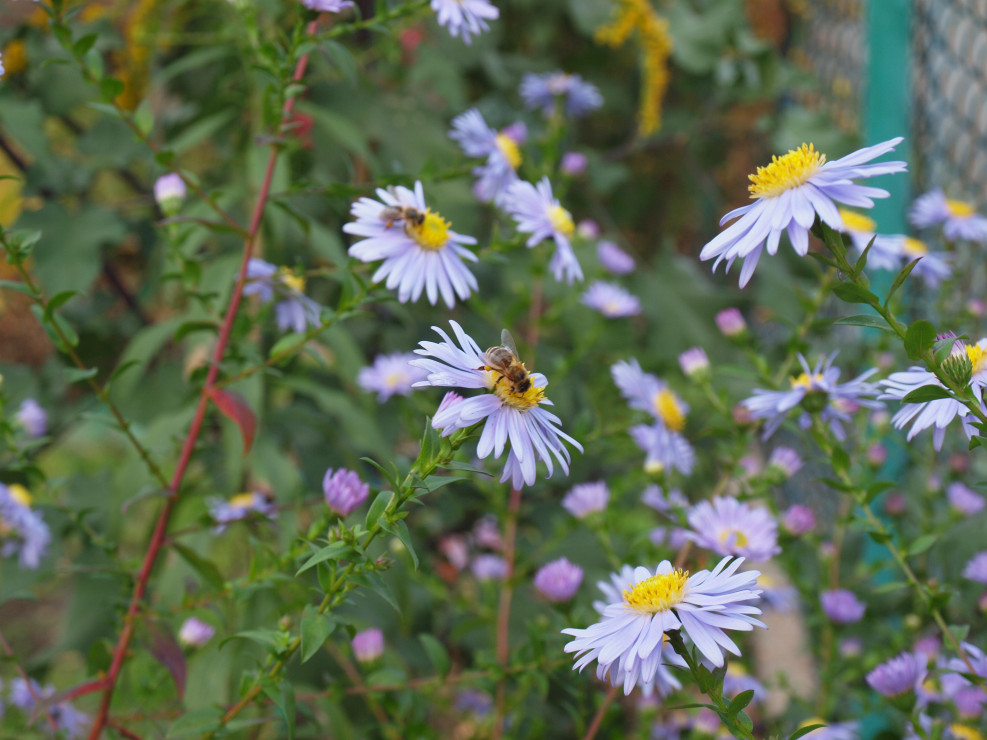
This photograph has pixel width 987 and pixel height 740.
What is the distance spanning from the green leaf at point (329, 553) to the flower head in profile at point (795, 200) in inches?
9.1

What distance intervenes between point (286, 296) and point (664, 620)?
464mm

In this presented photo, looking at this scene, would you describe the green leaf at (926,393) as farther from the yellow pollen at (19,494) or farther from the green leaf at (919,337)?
the yellow pollen at (19,494)

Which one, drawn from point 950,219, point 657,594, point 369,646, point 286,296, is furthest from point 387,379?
point 950,219

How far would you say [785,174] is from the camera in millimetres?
461

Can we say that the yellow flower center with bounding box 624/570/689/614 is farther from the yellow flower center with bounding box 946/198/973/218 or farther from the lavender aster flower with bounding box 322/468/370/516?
the yellow flower center with bounding box 946/198/973/218

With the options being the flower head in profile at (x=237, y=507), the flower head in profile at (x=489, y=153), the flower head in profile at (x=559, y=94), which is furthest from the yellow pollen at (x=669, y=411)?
the flower head in profile at (x=559, y=94)

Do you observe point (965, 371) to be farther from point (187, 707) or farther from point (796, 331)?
point (187, 707)

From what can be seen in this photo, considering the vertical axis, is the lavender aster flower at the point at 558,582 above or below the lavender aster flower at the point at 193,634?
above

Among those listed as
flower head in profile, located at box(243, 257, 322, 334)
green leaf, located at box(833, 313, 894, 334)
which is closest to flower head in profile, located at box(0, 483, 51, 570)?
flower head in profile, located at box(243, 257, 322, 334)

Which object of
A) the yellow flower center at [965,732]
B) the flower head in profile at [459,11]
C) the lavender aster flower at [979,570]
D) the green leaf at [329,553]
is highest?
the flower head in profile at [459,11]

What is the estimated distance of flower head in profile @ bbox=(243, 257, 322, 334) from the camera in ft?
2.23

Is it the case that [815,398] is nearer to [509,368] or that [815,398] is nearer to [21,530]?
[509,368]

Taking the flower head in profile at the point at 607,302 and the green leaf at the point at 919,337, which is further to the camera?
the flower head in profile at the point at 607,302

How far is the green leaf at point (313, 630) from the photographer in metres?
0.43
